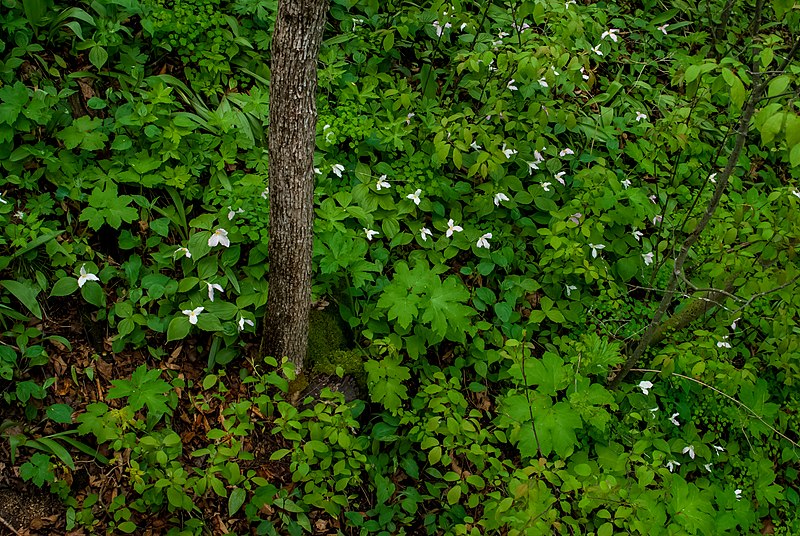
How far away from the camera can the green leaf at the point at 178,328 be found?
3.03 meters

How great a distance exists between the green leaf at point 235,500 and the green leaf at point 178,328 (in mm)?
788

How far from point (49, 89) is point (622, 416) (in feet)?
12.1

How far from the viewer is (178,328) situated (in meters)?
3.04

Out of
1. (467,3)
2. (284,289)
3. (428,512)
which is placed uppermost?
(467,3)

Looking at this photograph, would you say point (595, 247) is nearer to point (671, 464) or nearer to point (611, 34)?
point (671, 464)

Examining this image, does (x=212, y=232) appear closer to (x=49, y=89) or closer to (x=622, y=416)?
(x=49, y=89)

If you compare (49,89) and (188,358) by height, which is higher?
(49,89)

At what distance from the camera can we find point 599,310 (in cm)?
391

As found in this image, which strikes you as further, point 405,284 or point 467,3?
point 467,3

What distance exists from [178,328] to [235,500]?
0.87 meters

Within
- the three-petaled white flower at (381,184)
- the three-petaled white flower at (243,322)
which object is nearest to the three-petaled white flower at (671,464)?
the three-petaled white flower at (381,184)

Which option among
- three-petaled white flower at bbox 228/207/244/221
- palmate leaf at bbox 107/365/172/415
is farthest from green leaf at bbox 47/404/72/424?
three-petaled white flower at bbox 228/207/244/221

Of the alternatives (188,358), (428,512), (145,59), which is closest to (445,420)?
(428,512)

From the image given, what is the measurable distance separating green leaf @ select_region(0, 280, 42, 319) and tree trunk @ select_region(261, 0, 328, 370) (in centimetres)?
106
